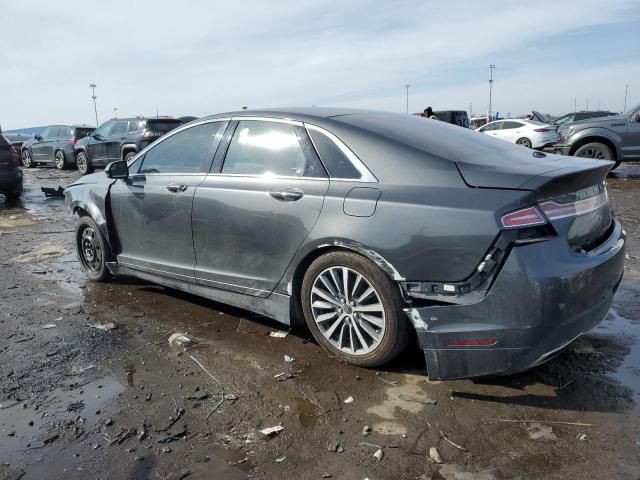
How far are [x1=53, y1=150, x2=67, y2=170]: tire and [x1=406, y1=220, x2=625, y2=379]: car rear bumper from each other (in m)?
18.8

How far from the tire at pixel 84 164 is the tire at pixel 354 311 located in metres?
15.7

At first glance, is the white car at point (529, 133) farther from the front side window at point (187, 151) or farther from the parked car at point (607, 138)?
the front side window at point (187, 151)

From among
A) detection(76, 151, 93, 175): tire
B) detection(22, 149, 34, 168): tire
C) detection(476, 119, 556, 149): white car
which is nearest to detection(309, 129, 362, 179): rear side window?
detection(76, 151, 93, 175): tire

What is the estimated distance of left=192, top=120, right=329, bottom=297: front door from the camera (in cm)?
340

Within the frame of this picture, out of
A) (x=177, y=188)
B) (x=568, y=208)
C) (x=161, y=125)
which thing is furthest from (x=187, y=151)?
(x=161, y=125)

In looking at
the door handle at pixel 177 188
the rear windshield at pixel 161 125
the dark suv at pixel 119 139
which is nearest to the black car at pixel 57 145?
the dark suv at pixel 119 139

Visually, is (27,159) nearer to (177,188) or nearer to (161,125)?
(161,125)

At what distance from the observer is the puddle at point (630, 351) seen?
10.1ft

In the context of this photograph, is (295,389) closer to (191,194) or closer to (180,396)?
(180,396)

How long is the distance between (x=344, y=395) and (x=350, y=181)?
4.21ft

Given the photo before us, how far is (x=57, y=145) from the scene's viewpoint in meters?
18.9

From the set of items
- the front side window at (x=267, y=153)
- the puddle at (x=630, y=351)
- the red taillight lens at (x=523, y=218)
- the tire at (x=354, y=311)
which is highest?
the front side window at (x=267, y=153)

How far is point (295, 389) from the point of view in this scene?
10.3ft

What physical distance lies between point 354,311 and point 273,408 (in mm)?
752
